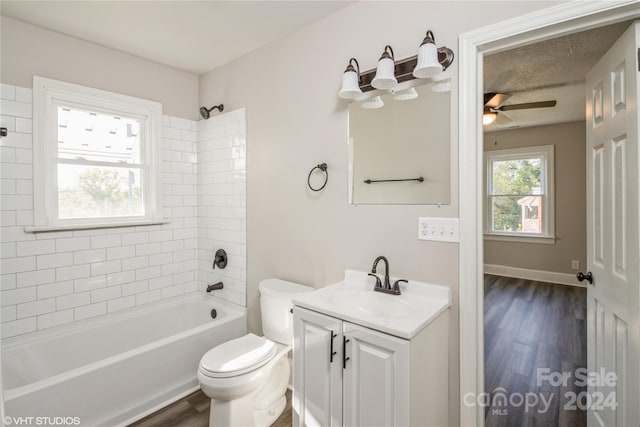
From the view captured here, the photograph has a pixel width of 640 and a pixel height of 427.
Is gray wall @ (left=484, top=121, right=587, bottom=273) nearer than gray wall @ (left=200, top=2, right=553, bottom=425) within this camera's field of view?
No

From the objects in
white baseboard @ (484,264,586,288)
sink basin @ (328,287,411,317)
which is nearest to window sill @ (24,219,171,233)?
sink basin @ (328,287,411,317)

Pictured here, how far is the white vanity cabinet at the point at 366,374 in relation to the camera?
1303mm

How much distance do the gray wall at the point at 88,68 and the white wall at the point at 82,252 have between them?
14 centimetres

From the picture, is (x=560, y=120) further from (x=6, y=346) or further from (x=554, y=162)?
(x=6, y=346)

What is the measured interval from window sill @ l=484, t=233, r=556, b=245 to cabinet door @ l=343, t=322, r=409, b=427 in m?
5.02

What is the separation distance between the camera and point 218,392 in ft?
5.80

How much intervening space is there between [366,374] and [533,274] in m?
5.04

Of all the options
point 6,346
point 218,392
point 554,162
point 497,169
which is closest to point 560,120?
point 554,162

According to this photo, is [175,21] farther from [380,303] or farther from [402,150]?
[380,303]

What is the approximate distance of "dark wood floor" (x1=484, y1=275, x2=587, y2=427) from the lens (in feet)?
6.84

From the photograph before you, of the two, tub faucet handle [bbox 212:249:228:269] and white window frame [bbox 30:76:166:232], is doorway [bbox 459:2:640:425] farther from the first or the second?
white window frame [bbox 30:76:166:232]

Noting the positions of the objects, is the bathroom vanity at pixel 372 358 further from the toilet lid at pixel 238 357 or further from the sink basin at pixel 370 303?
the toilet lid at pixel 238 357

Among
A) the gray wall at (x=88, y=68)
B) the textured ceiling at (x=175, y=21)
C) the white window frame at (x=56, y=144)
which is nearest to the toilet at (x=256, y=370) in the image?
the white window frame at (x=56, y=144)

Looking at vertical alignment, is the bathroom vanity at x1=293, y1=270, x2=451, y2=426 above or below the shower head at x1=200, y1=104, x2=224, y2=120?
below
